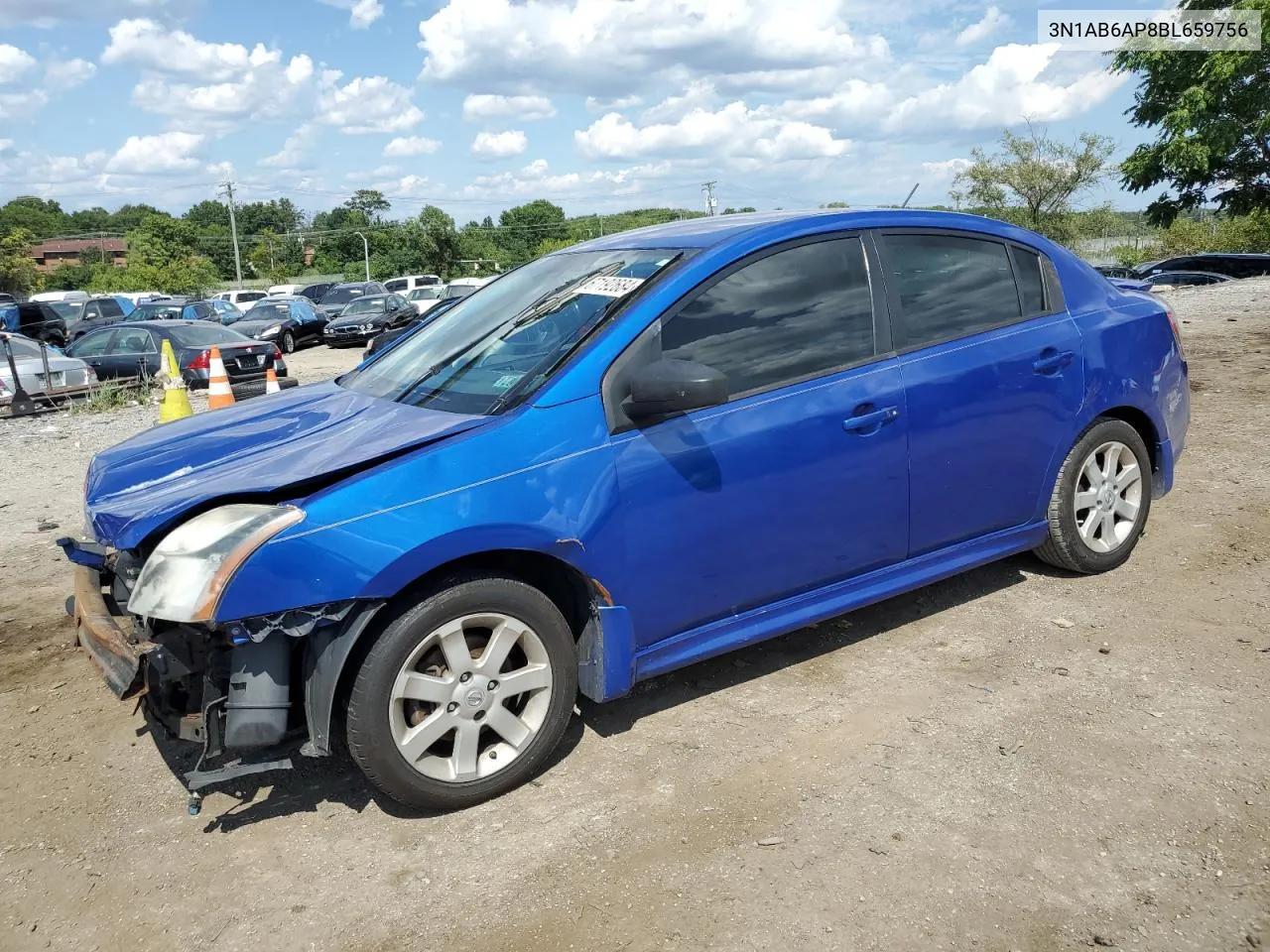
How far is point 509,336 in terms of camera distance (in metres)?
3.78

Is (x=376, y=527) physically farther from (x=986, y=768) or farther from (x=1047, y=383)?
(x=1047, y=383)

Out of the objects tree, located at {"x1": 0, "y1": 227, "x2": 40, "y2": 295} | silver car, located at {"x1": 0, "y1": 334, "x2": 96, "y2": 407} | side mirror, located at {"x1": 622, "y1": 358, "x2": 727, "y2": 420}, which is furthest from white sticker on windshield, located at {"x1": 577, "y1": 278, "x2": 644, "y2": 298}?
tree, located at {"x1": 0, "y1": 227, "x2": 40, "y2": 295}

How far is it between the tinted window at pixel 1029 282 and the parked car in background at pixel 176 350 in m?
13.4

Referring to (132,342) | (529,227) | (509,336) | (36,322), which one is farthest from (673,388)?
(529,227)

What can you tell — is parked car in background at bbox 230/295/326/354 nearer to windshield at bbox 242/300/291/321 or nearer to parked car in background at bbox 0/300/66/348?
windshield at bbox 242/300/291/321

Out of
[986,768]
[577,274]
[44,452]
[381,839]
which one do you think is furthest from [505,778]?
[44,452]

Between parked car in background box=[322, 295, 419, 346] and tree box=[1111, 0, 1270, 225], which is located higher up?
tree box=[1111, 0, 1270, 225]

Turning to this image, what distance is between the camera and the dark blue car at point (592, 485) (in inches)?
114

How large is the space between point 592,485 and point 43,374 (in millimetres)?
11961

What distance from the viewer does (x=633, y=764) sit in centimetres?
339

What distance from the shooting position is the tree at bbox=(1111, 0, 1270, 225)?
1127 inches

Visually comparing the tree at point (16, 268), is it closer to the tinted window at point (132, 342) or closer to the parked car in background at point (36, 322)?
the parked car in background at point (36, 322)

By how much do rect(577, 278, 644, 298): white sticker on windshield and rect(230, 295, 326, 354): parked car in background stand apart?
2235 cm

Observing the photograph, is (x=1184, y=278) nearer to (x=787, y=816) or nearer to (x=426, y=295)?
(x=787, y=816)
